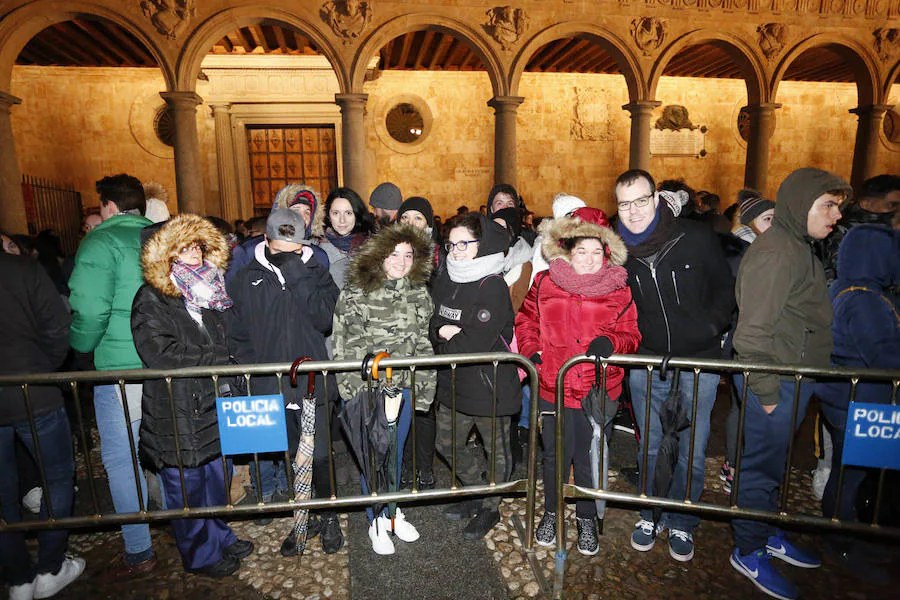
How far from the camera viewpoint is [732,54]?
39.4 feet

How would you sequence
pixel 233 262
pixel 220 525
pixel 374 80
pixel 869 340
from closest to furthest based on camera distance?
1. pixel 869 340
2. pixel 220 525
3. pixel 233 262
4. pixel 374 80

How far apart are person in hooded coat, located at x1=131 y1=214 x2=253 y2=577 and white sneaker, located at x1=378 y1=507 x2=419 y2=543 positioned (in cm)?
91

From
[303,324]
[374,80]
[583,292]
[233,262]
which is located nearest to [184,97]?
[374,80]

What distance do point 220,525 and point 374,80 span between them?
13.1 meters

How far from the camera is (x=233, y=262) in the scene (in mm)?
3537

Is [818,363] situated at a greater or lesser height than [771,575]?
greater

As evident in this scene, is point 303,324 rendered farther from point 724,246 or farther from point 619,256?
point 724,246

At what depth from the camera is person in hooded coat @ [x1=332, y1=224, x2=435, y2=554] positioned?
2984 millimetres

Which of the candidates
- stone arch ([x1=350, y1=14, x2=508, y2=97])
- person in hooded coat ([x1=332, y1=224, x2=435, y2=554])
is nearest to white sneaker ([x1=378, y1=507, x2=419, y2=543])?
person in hooded coat ([x1=332, y1=224, x2=435, y2=554])

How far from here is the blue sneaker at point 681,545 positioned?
293 centimetres

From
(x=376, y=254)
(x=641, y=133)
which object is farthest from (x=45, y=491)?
(x=641, y=133)

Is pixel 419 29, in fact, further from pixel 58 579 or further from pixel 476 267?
pixel 58 579

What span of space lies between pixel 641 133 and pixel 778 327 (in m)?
10.2

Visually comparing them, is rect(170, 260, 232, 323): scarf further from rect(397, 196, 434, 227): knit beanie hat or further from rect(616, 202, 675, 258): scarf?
rect(616, 202, 675, 258): scarf
